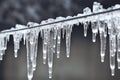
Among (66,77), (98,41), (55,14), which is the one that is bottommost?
(66,77)

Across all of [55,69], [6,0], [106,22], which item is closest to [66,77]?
[55,69]

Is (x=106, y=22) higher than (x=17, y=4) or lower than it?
lower

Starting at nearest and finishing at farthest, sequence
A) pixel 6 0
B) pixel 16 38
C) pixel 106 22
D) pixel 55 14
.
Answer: pixel 106 22, pixel 16 38, pixel 55 14, pixel 6 0

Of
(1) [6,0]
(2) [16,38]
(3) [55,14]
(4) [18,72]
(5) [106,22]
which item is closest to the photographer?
(5) [106,22]

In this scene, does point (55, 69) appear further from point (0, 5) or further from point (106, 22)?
point (106, 22)

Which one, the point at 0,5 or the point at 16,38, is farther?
the point at 0,5

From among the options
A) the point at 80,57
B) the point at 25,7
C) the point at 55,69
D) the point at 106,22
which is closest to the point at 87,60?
the point at 80,57

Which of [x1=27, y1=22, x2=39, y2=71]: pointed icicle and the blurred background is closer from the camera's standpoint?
[x1=27, y1=22, x2=39, y2=71]: pointed icicle

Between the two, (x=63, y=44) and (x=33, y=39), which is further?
(x=63, y=44)

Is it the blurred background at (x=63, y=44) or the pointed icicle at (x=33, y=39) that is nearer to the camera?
the pointed icicle at (x=33, y=39)
